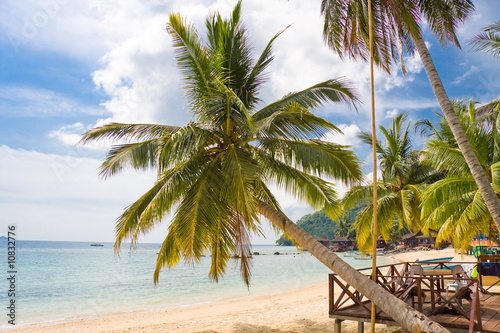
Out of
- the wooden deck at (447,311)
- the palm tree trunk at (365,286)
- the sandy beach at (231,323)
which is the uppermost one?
the palm tree trunk at (365,286)

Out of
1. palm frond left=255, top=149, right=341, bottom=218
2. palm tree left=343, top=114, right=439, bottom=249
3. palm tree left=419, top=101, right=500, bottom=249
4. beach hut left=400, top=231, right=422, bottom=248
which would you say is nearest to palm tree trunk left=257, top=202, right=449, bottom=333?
→ palm frond left=255, top=149, right=341, bottom=218

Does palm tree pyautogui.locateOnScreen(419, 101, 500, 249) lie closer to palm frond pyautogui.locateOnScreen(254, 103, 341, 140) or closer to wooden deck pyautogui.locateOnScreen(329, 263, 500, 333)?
wooden deck pyautogui.locateOnScreen(329, 263, 500, 333)

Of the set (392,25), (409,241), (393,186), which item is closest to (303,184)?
(392,25)

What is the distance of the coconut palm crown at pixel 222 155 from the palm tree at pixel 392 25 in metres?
1.27

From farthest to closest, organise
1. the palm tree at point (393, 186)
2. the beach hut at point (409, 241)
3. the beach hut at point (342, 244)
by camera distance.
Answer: the beach hut at point (342, 244) → the beach hut at point (409, 241) → the palm tree at point (393, 186)

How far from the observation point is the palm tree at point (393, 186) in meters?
16.0

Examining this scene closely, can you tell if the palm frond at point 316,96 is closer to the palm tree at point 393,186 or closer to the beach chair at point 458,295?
the beach chair at point 458,295

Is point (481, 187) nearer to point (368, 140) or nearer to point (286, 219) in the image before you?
point (286, 219)

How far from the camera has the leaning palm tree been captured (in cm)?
659

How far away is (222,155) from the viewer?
7.33 meters

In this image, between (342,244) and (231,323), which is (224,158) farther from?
(342,244)

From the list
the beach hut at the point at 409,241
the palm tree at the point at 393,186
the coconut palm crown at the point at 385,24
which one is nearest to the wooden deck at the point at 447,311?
the coconut palm crown at the point at 385,24

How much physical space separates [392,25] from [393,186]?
1113cm

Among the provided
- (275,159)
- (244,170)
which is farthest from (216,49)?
(244,170)
